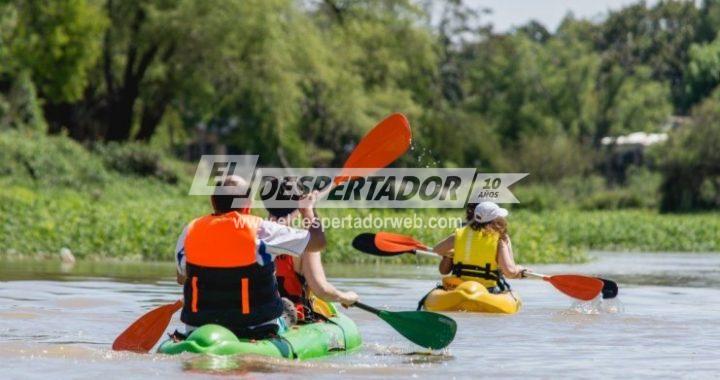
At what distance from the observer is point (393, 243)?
12.6m

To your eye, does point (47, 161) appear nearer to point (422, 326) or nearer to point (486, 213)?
point (486, 213)

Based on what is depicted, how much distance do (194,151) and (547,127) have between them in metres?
20.7

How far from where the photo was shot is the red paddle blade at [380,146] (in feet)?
33.5

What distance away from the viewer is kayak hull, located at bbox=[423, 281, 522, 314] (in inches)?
470

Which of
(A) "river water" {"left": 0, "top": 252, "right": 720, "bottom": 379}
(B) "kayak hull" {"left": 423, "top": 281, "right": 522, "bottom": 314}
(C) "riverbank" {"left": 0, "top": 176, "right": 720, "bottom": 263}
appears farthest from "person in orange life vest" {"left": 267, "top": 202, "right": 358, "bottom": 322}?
(C) "riverbank" {"left": 0, "top": 176, "right": 720, "bottom": 263}

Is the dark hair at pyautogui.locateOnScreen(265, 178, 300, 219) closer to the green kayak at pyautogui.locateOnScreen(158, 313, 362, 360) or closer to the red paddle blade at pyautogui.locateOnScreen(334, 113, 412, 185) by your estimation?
the green kayak at pyautogui.locateOnScreen(158, 313, 362, 360)

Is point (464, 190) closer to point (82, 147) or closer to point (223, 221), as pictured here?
point (82, 147)

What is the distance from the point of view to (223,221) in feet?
26.2

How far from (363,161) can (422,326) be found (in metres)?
1.46

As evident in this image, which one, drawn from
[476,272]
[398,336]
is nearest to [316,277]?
[398,336]

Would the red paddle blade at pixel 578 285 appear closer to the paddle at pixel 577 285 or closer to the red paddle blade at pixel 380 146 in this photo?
the paddle at pixel 577 285

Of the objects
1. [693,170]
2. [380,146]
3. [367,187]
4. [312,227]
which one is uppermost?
[380,146]

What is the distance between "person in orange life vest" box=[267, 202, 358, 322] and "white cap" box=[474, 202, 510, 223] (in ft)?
10.3

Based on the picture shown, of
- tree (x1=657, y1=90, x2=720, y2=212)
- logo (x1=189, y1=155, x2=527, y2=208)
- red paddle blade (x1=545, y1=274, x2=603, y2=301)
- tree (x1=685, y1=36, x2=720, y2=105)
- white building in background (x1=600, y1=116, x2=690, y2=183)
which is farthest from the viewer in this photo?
tree (x1=685, y1=36, x2=720, y2=105)
